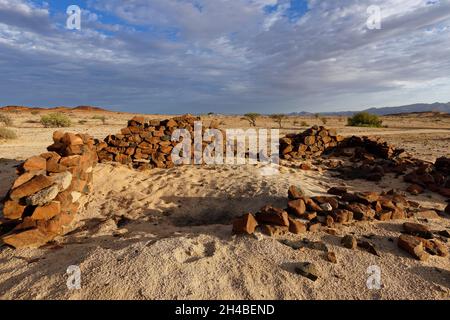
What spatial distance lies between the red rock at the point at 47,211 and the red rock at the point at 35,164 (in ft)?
2.73

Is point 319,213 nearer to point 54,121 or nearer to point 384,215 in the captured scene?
point 384,215

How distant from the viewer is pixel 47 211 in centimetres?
446

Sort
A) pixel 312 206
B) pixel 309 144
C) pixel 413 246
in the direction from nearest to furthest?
1. pixel 413 246
2. pixel 312 206
3. pixel 309 144

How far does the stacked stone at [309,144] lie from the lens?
10.2 metres

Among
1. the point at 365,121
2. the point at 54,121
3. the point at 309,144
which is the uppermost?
the point at 54,121

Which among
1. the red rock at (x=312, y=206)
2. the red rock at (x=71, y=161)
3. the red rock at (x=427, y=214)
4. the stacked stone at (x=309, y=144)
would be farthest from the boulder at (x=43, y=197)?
the stacked stone at (x=309, y=144)

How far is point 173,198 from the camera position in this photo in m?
6.20

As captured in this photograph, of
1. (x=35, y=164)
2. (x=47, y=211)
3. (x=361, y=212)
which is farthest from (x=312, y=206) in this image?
(x=35, y=164)

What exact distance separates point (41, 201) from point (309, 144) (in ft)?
26.8

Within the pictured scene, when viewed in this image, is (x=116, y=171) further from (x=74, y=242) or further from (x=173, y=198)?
(x=74, y=242)

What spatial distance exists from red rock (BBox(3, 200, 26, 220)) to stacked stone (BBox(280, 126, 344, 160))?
735cm

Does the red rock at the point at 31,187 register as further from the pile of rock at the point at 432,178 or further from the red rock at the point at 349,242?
the pile of rock at the point at 432,178

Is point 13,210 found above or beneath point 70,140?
beneath
